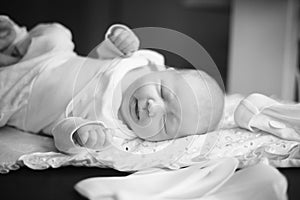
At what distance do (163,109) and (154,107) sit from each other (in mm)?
23

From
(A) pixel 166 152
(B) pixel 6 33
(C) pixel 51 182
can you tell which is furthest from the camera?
(B) pixel 6 33

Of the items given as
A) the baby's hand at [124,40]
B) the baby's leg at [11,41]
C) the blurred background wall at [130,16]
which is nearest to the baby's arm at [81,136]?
the baby's hand at [124,40]

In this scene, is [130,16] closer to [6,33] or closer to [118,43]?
[6,33]

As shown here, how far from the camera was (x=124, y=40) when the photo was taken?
3.34 feet

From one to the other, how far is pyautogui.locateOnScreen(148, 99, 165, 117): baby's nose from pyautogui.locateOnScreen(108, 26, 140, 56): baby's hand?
137 millimetres

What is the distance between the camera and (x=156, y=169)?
0.79 meters

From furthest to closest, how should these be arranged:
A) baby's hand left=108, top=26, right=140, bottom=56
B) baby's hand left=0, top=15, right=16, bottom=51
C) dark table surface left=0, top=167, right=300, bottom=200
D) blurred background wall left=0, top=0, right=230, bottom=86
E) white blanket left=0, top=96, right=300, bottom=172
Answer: blurred background wall left=0, top=0, right=230, bottom=86 → baby's hand left=0, top=15, right=16, bottom=51 → baby's hand left=108, top=26, right=140, bottom=56 → white blanket left=0, top=96, right=300, bottom=172 → dark table surface left=0, top=167, right=300, bottom=200

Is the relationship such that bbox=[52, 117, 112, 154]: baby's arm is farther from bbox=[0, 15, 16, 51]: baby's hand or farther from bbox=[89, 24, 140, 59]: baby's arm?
bbox=[0, 15, 16, 51]: baby's hand

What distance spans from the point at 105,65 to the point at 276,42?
138 centimetres

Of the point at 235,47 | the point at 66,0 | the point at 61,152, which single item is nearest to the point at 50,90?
Answer: the point at 61,152

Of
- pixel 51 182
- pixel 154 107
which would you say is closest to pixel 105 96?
pixel 154 107

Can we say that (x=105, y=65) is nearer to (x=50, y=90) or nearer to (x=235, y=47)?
(x=50, y=90)

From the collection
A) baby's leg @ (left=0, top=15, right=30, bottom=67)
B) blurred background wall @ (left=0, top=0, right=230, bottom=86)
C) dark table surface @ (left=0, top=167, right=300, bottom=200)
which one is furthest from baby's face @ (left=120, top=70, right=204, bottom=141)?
blurred background wall @ (left=0, top=0, right=230, bottom=86)

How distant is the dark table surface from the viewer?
72 cm
